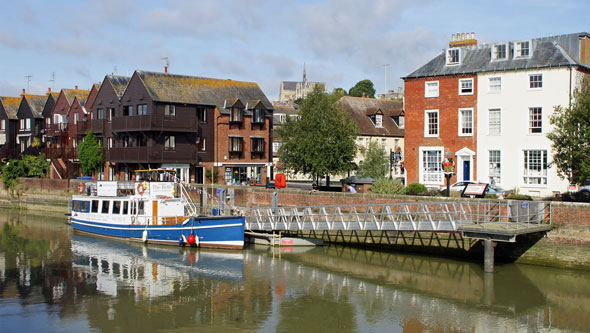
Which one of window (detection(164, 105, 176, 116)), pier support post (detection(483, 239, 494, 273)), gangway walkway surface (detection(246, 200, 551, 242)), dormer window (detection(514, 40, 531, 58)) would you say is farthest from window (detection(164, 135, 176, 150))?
pier support post (detection(483, 239, 494, 273))

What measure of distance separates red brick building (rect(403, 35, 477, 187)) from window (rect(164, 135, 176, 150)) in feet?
65.5

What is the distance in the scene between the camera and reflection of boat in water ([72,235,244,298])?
26.0 metres

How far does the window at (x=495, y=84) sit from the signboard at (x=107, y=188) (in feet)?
85.1

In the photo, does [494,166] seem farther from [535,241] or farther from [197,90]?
[197,90]

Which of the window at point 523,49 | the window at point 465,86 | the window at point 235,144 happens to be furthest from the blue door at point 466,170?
the window at point 235,144

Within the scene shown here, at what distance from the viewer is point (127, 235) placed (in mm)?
37125

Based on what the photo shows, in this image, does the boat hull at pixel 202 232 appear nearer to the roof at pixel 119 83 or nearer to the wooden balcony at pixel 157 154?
the wooden balcony at pixel 157 154

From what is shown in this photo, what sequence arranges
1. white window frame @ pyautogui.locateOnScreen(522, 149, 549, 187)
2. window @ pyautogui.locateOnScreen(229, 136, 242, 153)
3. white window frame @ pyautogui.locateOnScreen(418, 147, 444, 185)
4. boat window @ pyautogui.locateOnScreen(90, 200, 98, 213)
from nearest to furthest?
white window frame @ pyautogui.locateOnScreen(522, 149, 549, 187) → boat window @ pyautogui.locateOnScreen(90, 200, 98, 213) → white window frame @ pyautogui.locateOnScreen(418, 147, 444, 185) → window @ pyautogui.locateOnScreen(229, 136, 242, 153)

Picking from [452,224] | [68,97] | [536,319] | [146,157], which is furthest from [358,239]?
[68,97]

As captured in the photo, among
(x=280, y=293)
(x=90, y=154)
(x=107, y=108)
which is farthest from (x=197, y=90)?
(x=280, y=293)

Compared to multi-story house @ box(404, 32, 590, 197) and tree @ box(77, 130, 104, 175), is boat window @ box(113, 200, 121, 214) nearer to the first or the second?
tree @ box(77, 130, 104, 175)

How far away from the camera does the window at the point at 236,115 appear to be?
54625mm

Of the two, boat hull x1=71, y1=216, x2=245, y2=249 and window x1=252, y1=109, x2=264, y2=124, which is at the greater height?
window x1=252, y1=109, x2=264, y2=124

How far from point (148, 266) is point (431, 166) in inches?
892
